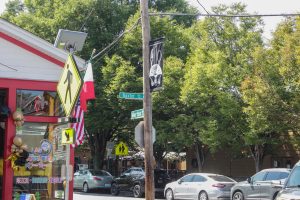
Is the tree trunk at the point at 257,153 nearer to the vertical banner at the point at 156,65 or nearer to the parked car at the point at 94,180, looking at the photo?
the parked car at the point at 94,180

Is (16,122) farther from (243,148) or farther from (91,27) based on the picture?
(91,27)

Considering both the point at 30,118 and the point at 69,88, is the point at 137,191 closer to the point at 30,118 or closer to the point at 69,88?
the point at 30,118

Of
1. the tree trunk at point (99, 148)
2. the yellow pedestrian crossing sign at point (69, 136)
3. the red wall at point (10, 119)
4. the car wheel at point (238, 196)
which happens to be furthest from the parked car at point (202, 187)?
the tree trunk at point (99, 148)

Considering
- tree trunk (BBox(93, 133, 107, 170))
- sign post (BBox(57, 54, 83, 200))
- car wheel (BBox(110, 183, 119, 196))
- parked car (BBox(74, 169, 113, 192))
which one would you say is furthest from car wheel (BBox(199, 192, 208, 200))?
tree trunk (BBox(93, 133, 107, 170))

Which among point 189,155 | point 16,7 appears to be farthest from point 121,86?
point 16,7

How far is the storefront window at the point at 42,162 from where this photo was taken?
12.8 meters

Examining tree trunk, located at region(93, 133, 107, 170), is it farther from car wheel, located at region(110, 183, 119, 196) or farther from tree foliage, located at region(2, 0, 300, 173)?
car wheel, located at region(110, 183, 119, 196)

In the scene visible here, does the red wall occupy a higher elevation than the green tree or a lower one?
lower

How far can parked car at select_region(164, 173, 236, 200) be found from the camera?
22.8 metres

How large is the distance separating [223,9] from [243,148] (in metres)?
8.03

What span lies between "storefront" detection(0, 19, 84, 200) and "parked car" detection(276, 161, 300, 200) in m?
5.30

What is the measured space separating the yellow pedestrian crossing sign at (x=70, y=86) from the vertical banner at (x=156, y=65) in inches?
162

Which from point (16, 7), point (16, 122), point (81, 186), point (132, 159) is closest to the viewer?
point (16, 122)

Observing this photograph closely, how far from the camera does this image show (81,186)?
3391cm
